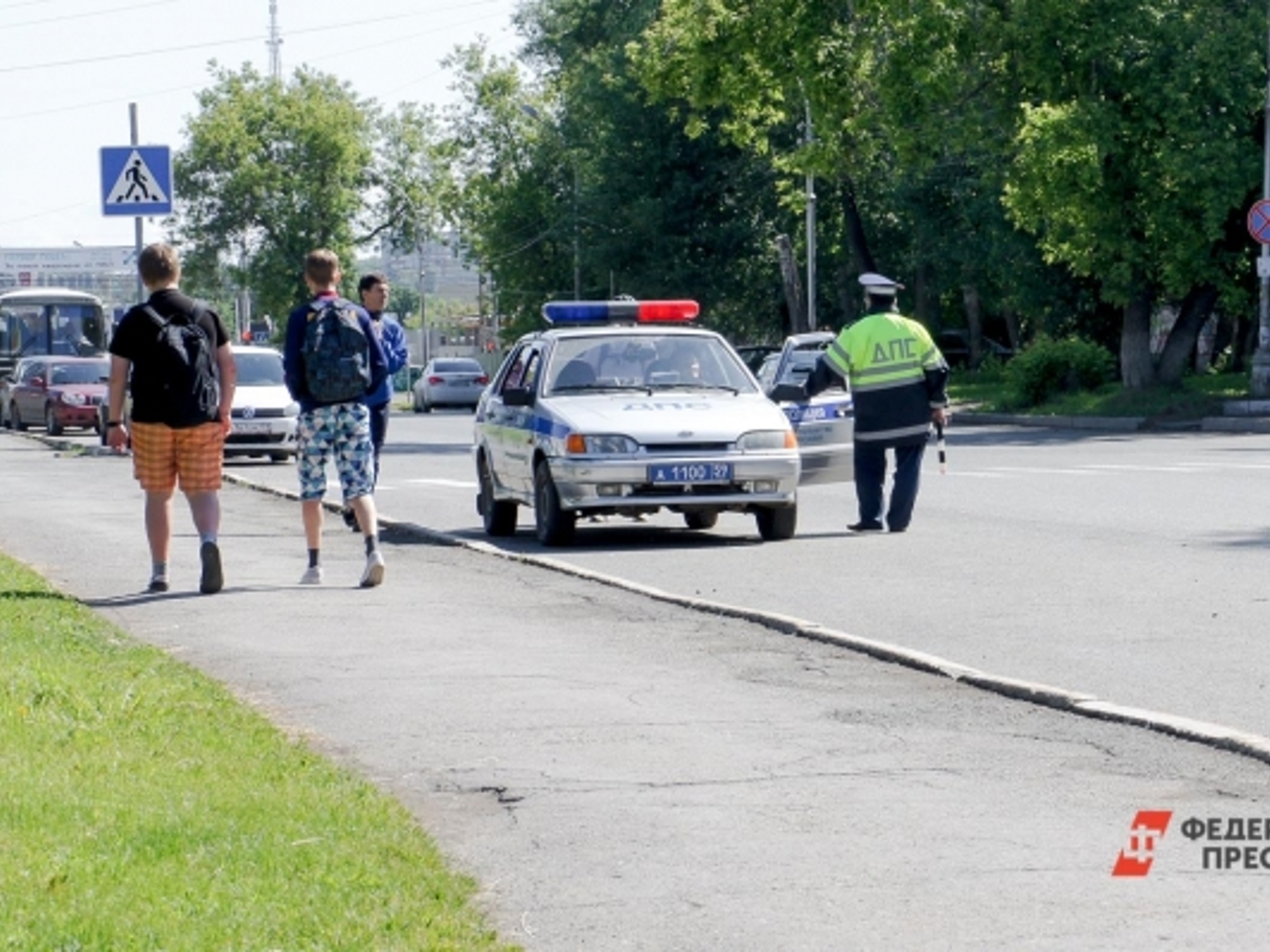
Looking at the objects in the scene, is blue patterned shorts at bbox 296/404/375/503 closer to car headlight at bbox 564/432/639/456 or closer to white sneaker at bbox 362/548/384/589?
white sneaker at bbox 362/548/384/589

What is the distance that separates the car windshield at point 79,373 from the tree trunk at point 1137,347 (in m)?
18.9

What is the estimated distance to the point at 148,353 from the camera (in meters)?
13.4

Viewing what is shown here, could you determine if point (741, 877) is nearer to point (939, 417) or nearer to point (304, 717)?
point (304, 717)

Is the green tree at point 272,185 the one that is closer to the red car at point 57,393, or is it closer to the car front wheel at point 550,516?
the red car at point 57,393

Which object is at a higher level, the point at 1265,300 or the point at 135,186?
the point at 135,186

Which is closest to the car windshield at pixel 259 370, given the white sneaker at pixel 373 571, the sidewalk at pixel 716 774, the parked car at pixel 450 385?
the white sneaker at pixel 373 571

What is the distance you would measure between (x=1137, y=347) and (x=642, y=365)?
92.7ft

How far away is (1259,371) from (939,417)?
81.0ft

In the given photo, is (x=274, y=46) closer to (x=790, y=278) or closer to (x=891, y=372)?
Answer: (x=790, y=278)

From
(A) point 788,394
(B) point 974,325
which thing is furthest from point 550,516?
(B) point 974,325

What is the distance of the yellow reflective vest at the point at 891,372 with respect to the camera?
18.0 meters

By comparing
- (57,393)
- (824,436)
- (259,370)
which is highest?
(259,370)

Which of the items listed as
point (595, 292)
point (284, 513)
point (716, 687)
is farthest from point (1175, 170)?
→ point (595, 292)

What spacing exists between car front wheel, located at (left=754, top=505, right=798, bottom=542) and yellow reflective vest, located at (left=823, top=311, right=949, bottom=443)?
896 millimetres
